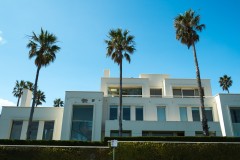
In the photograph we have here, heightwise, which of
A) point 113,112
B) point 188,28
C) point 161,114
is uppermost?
point 188,28

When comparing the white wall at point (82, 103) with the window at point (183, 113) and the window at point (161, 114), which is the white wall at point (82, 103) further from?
the window at point (183, 113)

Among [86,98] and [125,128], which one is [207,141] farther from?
[86,98]

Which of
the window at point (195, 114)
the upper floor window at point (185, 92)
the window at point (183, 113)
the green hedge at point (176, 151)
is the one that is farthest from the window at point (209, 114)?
the green hedge at point (176, 151)

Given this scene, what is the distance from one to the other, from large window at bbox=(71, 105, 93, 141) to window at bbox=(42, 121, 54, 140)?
350 centimetres

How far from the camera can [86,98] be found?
29875 mm

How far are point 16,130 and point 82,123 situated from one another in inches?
351

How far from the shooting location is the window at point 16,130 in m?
29.4

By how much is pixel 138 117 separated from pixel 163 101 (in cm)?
410

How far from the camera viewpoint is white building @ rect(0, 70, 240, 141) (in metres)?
28.3

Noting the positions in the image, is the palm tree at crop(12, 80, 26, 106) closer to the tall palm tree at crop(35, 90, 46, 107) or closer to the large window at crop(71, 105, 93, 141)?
the tall palm tree at crop(35, 90, 46, 107)

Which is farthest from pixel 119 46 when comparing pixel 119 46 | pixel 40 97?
pixel 40 97

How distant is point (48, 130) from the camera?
2981 centimetres

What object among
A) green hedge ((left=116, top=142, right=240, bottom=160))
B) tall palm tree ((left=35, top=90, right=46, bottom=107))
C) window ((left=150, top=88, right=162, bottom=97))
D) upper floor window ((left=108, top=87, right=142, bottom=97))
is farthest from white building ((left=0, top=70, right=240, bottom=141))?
tall palm tree ((left=35, top=90, right=46, bottom=107))

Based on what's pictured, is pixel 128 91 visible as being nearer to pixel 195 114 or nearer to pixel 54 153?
pixel 195 114
